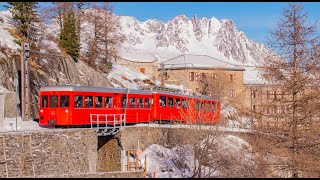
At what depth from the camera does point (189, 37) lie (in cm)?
18462

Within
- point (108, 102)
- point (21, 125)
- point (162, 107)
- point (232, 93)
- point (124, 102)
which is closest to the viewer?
point (21, 125)

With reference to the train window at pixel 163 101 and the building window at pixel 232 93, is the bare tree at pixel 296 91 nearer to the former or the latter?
the train window at pixel 163 101

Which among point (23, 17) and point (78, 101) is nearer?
point (78, 101)

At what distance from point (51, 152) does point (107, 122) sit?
6.10 meters

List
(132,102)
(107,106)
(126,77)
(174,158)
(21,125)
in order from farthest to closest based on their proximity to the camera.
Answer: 1. (126,77)
2. (132,102)
3. (174,158)
4. (107,106)
5. (21,125)

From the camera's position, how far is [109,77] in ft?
151

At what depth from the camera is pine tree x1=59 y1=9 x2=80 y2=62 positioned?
3800 centimetres

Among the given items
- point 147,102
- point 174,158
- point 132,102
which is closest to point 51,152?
point 174,158

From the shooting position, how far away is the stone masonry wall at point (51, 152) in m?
17.8

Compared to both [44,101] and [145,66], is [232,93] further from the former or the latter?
[44,101]

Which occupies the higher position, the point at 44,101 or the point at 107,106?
the point at 44,101

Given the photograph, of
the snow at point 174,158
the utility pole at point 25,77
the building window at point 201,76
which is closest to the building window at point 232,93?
the building window at point 201,76

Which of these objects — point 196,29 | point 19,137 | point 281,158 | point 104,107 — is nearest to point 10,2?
point 104,107

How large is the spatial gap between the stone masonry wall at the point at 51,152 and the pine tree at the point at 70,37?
57.5 feet
